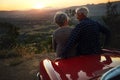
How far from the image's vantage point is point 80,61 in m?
4.48

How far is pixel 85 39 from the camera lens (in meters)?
5.53

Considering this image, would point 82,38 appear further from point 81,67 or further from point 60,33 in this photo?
point 81,67

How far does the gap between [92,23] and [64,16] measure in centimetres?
73

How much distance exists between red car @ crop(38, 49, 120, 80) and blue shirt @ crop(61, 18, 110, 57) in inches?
22.7

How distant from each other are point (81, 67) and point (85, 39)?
1392 millimetres

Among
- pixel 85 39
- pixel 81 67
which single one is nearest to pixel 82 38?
pixel 85 39

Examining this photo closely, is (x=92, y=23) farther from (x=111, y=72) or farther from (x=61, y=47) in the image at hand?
(x=111, y=72)

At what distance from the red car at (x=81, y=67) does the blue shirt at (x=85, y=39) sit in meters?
0.58

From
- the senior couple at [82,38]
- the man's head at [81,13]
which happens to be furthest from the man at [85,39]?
the man's head at [81,13]

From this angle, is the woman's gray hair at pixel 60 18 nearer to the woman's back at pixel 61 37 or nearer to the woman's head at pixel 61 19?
the woman's head at pixel 61 19

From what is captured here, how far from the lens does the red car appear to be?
3.87 meters

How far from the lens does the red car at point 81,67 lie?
3873 millimetres

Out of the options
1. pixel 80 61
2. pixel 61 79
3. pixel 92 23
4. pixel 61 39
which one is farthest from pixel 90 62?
pixel 61 39

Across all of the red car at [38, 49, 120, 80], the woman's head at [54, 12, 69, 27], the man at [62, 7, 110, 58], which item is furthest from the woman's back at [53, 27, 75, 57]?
the red car at [38, 49, 120, 80]
